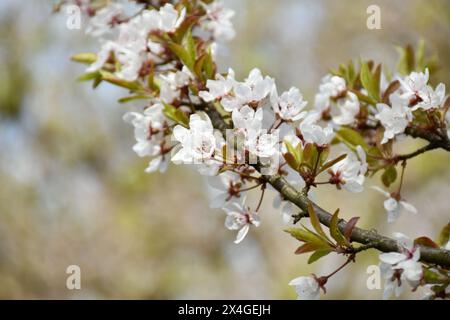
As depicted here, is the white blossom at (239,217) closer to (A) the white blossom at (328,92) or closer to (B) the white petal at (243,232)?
(B) the white petal at (243,232)

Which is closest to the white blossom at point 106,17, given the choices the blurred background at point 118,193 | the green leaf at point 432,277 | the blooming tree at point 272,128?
the blooming tree at point 272,128

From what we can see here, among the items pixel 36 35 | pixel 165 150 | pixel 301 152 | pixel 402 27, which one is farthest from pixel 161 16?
pixel 36 35

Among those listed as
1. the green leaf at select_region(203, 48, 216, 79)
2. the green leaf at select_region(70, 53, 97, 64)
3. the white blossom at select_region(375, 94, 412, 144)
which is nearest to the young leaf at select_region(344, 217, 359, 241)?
the white blossom at select_region(375, 94, 412, 144)

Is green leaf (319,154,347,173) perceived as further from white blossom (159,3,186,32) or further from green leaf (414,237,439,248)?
white blossom (159,3,186,32)

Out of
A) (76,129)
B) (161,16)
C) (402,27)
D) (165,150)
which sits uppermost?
(76,129)

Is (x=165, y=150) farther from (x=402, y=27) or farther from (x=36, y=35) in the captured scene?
(x=36, y=35)

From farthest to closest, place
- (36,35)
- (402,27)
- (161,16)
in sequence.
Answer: (36,35) → (402,27) → (161,16)
